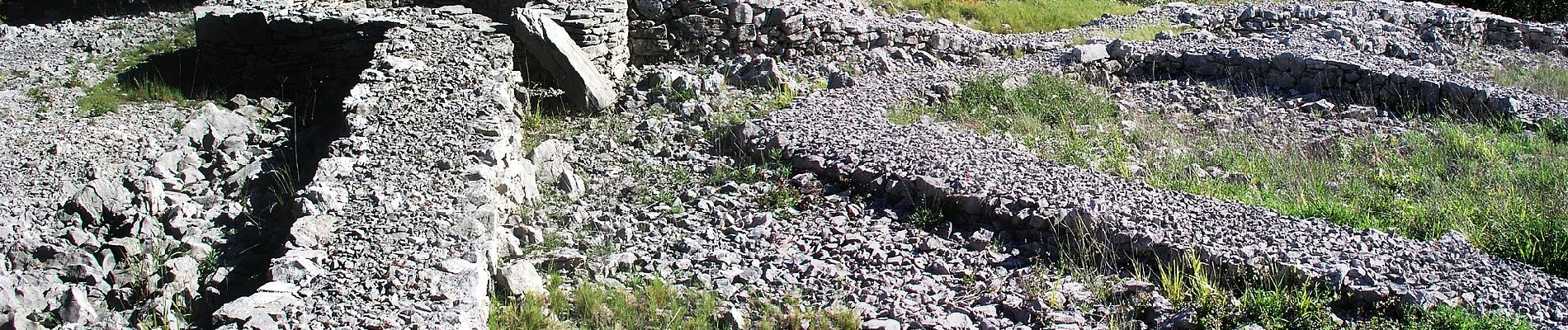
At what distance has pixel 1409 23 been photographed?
13453 millimetres

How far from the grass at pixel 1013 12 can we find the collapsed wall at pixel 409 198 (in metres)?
6.95

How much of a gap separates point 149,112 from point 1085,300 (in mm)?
8117

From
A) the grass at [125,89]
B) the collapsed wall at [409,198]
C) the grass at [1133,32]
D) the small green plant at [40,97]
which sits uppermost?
the collapsed wall at [409,198]

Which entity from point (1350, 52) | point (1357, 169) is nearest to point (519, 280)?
point (1357, 169)

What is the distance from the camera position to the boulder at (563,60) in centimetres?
939

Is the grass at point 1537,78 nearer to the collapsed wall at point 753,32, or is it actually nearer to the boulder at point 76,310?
the collapsed wall at point 753,32

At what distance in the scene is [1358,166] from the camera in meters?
8.30

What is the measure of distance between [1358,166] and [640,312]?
5.80 m

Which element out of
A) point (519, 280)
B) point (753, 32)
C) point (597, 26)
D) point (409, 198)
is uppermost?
point (409, 198)

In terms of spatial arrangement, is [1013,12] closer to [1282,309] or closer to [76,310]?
[1282,309]

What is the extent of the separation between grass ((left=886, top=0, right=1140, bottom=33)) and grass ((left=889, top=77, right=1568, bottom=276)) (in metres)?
3.63

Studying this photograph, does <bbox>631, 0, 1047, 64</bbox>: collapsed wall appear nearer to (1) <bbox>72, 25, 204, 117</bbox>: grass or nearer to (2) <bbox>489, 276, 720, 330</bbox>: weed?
(1) <bbox>72, 25, 204, 117</bbox>: grass

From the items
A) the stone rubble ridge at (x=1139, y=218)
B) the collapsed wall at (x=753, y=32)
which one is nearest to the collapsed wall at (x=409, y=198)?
the collapsed wall at (x=753, y=32)

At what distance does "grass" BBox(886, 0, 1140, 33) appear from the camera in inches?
552
